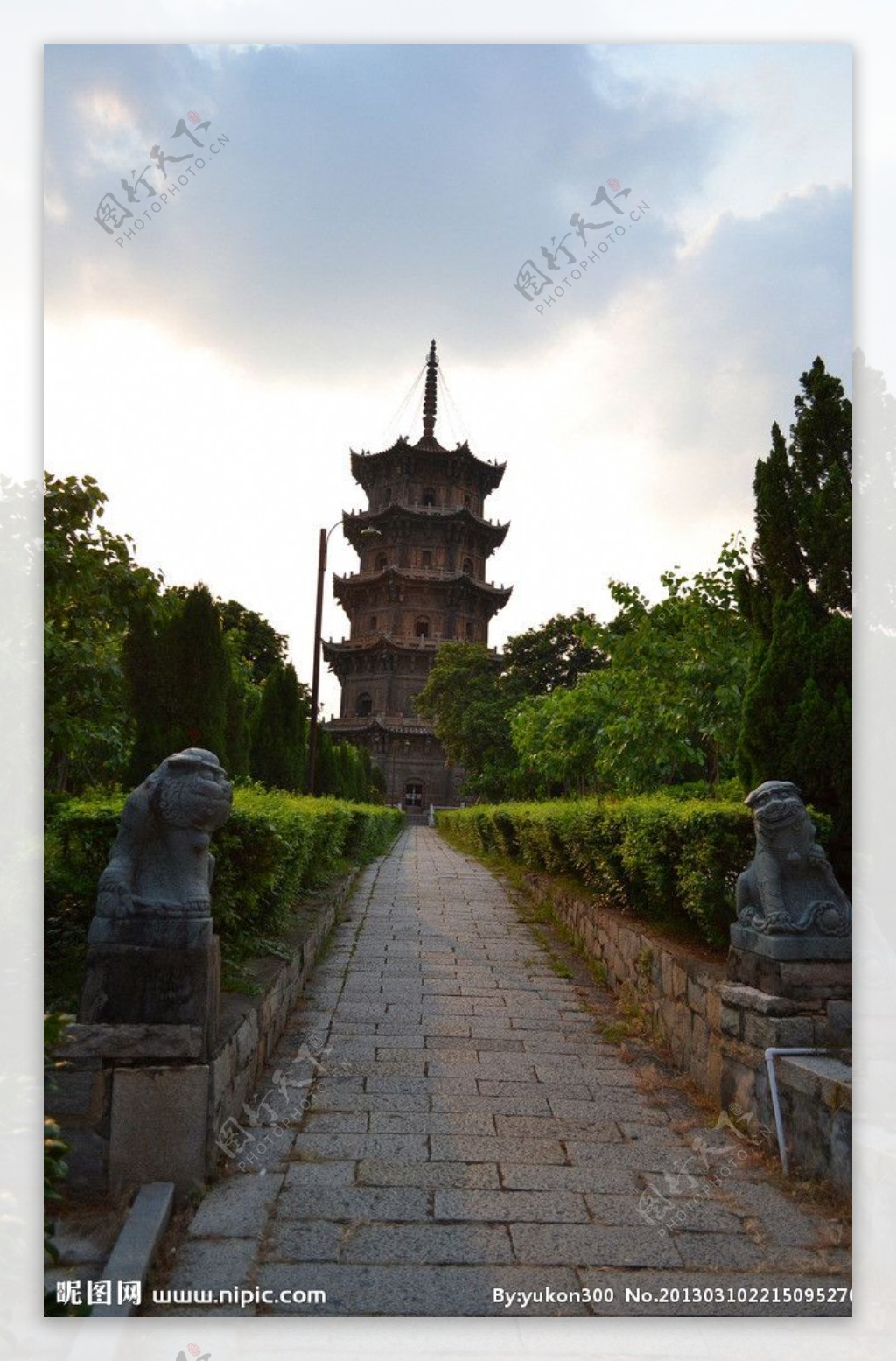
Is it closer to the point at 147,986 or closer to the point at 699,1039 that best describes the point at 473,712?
the point at 699,1039

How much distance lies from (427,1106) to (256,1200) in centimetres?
118

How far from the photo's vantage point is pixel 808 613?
567 centimetres

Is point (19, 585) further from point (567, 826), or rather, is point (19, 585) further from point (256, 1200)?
point (567, 826)

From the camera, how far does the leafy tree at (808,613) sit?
5.33m

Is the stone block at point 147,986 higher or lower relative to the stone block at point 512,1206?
higher

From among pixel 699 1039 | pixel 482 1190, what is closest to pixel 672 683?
pixel 699 1039

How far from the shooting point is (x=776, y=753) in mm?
5496

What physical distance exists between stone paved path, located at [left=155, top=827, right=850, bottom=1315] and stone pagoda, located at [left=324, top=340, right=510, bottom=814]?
38.8 meters

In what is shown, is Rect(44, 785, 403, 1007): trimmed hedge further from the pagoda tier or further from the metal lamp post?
the pagoda tier

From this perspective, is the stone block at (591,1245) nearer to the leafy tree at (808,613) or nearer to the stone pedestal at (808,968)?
the stone pedestal at (808,968)

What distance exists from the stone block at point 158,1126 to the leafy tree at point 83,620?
12.6ft

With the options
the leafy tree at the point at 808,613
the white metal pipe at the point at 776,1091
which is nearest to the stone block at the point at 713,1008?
the white metal pipe at the point at 776,1091

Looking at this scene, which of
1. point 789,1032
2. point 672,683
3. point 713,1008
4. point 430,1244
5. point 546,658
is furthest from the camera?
point 546,658

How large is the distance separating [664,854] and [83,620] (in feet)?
16.7
